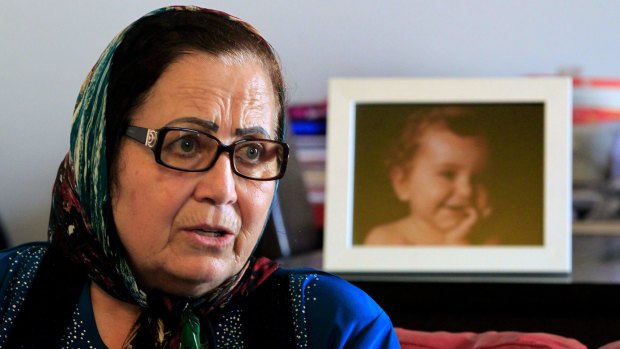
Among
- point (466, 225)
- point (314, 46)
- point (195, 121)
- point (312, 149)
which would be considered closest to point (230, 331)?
point (195, 121)

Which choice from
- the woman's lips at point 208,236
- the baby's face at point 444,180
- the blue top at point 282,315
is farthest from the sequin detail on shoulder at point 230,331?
the baby's face at point 444,180

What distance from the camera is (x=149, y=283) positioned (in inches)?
A: 50.4

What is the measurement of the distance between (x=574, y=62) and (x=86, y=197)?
133 cm

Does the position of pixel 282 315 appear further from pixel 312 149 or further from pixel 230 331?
pixel 312 149

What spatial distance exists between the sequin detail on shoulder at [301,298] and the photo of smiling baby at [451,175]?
57 cm

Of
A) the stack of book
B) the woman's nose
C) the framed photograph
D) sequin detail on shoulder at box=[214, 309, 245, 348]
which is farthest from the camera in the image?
the stack of book

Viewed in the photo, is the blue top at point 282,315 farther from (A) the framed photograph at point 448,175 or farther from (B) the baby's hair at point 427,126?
(B) the baby's hair at point 427,126

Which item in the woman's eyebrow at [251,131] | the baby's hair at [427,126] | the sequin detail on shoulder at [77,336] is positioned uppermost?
the baby's hair at [427,126]

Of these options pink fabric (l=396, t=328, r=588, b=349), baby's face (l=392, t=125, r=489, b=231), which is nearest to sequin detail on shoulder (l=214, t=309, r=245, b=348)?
pink fabric (l=396, t=328, r=588, b=349)

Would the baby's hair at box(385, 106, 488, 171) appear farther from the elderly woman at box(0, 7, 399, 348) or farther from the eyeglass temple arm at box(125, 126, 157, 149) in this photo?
the eyeglass temple arm at box(125, 126, 157, 149)

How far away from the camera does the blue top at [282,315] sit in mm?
1311

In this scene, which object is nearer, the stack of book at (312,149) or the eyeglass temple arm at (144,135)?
the eyeglass temple arm at (144,135)

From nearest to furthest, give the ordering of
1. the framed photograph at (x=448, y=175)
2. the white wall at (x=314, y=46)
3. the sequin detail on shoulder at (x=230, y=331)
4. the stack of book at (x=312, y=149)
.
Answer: the sequin detail on shoulder at (x=230, y=331) → the framed photograph at (x=448, y=175) → the stack of book at (x=312, y=149) → the white wall at (x=314, y=46)

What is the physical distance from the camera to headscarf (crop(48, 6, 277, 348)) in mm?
1251
